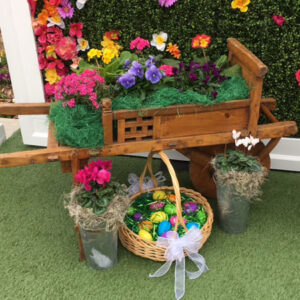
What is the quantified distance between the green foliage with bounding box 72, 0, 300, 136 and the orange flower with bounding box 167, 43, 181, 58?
0.15ft

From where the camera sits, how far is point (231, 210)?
2.44m

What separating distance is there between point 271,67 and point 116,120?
1.42 m

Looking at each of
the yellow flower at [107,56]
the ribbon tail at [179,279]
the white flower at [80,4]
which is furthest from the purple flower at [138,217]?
the white flower at [80,4]

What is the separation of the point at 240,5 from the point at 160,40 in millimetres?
634

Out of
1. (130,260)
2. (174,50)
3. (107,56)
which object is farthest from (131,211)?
(174,50)

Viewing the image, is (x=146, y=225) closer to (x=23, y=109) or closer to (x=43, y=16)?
(x=23, y=109)

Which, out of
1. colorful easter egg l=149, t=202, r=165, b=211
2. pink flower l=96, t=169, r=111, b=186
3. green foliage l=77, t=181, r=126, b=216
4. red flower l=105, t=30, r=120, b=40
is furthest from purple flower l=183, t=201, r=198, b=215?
red flower l=105, t=30, r=120, b=40

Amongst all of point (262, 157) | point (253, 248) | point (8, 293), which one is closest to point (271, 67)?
→ point (262, 157)

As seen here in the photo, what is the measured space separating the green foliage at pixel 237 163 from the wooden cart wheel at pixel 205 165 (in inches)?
9.3

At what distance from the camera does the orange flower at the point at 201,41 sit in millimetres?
2816

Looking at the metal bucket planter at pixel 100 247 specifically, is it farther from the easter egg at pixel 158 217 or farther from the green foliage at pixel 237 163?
the green foliage at pixel 237 163

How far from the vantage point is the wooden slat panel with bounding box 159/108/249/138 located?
87.6 inches

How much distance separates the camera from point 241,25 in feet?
9.24

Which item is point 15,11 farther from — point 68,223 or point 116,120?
point 68,223
